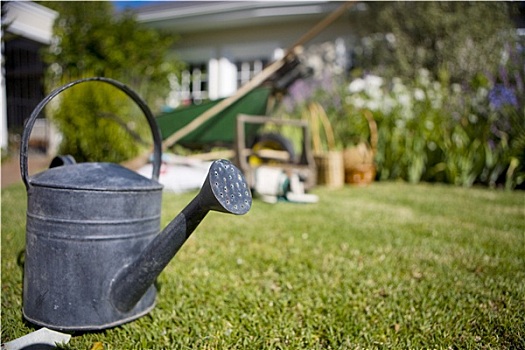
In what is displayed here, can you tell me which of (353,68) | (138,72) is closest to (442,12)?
(353,68)

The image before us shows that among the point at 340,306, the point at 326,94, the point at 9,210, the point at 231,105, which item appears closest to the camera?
the point at 340,306

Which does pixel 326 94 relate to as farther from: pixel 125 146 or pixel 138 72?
pixel 138 72

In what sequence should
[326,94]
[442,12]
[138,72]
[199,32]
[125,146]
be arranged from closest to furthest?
[125,146] < [326,94] < [442,12] < [138,72] < [199,32]

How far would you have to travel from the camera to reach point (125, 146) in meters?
5.55

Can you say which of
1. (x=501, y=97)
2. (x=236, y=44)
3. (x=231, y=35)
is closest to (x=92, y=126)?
(x=501, y=97)

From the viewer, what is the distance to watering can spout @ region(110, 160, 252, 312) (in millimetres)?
1280

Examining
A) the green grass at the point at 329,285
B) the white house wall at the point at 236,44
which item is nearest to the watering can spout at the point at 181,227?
the green grass at the point at 329,285

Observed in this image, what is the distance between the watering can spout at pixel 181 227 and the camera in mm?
1280

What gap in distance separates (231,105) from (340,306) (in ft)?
11.6

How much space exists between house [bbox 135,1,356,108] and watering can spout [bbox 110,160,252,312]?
307 inches

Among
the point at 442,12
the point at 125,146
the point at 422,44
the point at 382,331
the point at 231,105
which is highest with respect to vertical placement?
the point at 442,12

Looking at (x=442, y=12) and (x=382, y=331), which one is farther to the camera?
(x=442, y=12)

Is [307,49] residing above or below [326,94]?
above

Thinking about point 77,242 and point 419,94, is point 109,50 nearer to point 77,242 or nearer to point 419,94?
point 419,94
